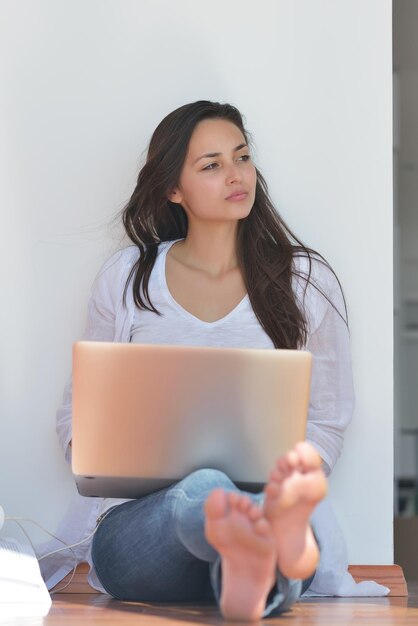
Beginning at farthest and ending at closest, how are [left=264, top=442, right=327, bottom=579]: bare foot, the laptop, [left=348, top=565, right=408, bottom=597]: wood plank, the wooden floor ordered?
[left=348, top=565, right=408, bottom=597]: wood plank
the wooden floor
the laptop
[left=264, top=442, right=327, bottom=579]: bare foot

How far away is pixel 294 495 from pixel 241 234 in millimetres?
1277

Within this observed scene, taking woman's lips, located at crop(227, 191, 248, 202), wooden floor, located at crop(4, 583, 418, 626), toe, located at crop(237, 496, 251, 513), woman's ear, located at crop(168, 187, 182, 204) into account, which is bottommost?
wooden floor, located at crop(4, 583, 418, 626)

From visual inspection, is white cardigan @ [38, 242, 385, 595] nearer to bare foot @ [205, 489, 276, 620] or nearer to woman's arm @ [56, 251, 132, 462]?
woman's arm @ [56, 251, 132, 462]

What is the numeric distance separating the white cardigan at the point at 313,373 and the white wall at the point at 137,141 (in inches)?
5.2

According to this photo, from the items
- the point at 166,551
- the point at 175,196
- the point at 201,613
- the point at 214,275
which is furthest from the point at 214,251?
the point at 201,613

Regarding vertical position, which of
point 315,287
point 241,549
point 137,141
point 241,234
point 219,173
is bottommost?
point 241,549

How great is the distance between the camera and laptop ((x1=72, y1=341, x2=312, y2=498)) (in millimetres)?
2021

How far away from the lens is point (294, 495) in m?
1.76

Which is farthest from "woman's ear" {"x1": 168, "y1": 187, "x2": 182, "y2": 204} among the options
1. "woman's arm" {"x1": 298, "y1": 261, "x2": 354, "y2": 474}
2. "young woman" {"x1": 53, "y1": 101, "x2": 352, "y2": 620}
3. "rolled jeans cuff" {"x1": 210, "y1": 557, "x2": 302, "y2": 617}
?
"rolled jeans cuff" {"x1": 210, "y1": 557, "x2": 302, "y2": 617}

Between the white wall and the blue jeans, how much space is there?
0.59 meters

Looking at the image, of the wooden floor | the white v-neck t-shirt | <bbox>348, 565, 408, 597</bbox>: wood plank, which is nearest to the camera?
the wooden floor

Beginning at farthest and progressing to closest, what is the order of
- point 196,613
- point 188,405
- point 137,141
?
1. point 137,141
2. point 196,613
3. point 188,405

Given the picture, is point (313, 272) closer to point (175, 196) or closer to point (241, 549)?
point (175, 196)

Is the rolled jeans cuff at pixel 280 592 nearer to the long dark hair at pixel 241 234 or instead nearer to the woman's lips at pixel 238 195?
the long dark hair at pixel 241 234
